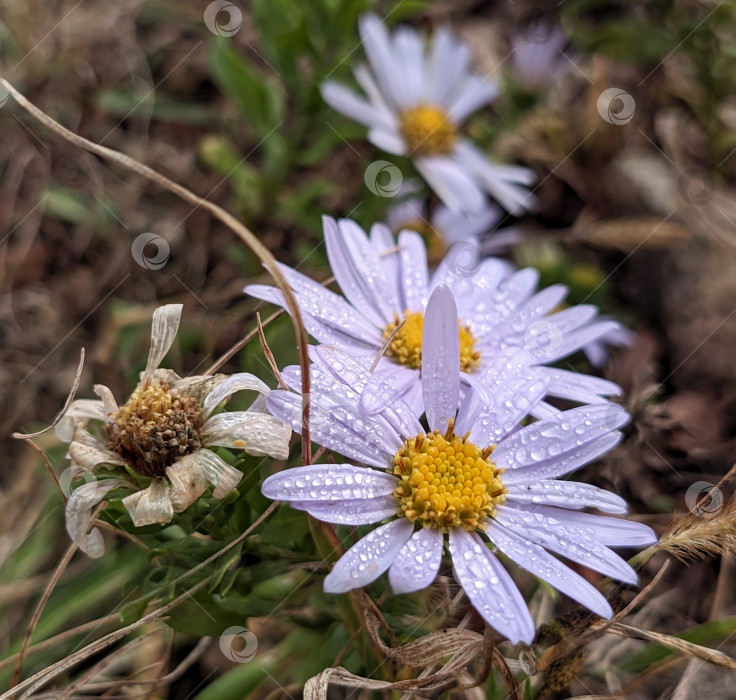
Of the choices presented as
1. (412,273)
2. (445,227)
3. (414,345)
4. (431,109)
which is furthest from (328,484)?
(431,109)

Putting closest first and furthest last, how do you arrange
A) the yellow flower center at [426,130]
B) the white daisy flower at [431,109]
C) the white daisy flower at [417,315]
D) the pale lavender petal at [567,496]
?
the pale lavender petal at [567,496] → the white daisy flower at [417,315] → the white daisy flower at [431,109] → the yellow flower center at [426,130]

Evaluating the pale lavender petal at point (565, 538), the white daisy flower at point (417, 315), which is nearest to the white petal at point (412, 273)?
the white daisy flower at point (417, 315)

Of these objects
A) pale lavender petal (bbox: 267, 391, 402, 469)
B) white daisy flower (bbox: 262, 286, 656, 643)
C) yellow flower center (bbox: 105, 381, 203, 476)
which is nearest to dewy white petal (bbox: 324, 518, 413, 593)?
white daisy flower (bbox: 262, 286, 656, 643)

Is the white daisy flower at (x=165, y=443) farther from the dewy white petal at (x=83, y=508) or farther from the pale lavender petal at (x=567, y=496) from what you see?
the pale lavender petal at (x=567, y=496)

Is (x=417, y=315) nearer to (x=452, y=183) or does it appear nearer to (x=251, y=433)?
(x=251, y=433)

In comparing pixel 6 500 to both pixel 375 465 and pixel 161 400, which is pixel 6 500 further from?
pixel 375 465

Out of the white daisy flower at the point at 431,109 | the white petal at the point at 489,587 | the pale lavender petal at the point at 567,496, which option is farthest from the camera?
the white daisy flower at the point at 431,109
